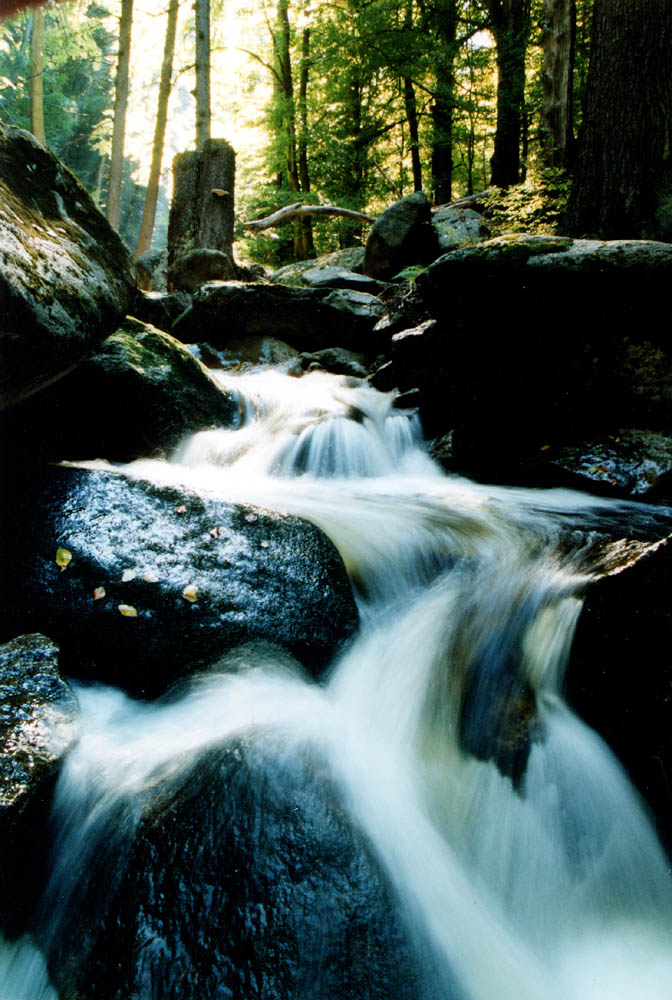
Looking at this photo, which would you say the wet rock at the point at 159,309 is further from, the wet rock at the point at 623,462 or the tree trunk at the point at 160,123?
the wet rock at the point at 623,462

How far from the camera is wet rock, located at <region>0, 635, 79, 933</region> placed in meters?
1.69

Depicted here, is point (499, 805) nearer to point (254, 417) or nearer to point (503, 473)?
point (503, 473)

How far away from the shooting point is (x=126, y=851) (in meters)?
1.72

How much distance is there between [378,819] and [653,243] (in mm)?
4875

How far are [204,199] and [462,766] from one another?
11374 millimetres

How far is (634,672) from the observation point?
2.19 metres

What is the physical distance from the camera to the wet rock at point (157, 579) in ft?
8.54

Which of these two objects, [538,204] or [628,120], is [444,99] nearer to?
[538,204]

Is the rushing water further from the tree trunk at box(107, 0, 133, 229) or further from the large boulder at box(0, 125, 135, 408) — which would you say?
the tree trunk at box(107, 0, 133, 229)

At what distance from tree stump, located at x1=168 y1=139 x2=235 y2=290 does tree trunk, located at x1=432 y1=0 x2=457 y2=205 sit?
6183 millimetres

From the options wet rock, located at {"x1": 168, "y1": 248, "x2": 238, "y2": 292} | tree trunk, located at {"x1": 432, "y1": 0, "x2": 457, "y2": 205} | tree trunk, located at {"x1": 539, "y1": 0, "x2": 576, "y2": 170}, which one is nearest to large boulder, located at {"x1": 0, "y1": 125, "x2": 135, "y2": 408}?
wet rock, located at {"x1": 168, "y1": 248, "x2": 238, "y2": 292}

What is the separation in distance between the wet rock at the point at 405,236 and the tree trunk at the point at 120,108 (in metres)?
8.10

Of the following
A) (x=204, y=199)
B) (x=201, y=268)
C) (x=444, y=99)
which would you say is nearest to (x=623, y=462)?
(x=201, y=268)

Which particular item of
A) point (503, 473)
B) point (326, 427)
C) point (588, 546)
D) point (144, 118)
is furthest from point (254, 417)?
point (144, 118)
